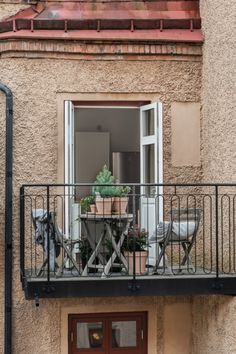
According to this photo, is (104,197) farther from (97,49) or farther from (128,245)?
(97,49)

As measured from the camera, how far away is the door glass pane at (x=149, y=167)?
406 inches

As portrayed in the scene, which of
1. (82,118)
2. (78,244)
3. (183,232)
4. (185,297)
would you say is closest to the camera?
(183,232)

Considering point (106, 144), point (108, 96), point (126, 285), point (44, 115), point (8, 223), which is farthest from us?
point (106, 144)

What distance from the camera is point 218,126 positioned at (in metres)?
9.70

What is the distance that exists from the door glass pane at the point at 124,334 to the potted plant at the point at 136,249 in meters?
1.47

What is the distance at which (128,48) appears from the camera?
10.3 metres

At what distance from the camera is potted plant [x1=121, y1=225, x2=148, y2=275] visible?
9.08 meters

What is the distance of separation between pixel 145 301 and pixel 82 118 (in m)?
3.70

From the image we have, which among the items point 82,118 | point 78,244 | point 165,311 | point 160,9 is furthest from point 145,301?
point 160,9

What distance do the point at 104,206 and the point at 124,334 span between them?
2418mm

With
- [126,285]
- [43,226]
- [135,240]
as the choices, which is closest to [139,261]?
[135,240]

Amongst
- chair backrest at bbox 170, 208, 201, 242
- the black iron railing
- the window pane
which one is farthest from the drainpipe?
chair backrest at bbox 170, 208, 201, 242

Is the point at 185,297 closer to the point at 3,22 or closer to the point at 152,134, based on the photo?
the point at 152,134

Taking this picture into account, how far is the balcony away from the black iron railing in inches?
0.5
